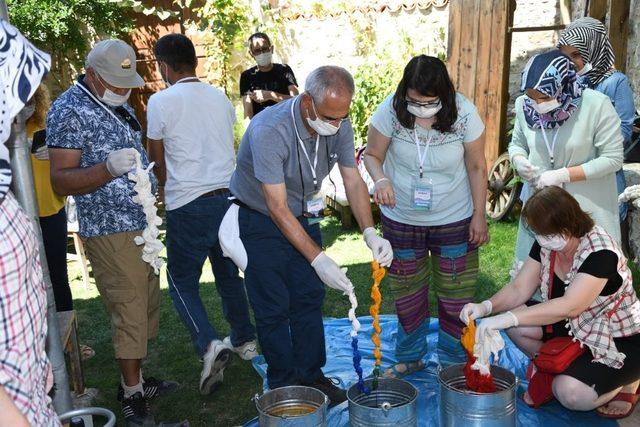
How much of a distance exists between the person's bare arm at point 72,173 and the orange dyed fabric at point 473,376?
1613 mm

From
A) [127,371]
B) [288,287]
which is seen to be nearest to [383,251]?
[288,287]

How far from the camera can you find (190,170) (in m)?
3.34

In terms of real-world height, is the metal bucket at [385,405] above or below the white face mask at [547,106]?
below

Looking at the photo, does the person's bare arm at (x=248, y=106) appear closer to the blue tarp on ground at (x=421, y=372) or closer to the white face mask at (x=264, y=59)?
the white face mask at (x=264, y=59)

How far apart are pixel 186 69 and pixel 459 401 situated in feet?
6.96

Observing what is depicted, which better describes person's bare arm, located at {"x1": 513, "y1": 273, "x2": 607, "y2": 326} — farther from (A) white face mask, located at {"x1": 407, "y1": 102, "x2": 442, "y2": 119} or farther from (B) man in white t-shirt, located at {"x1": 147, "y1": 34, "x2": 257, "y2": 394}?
(B) man in white t-shirt, located at {"x1": 147, "y1": 34, "x2": 257, "y2": 394}

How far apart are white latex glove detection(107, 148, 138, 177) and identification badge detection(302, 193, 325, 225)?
0.77m

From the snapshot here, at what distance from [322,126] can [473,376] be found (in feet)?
3.79

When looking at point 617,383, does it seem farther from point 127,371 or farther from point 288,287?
point 127,371

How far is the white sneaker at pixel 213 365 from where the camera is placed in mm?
3352

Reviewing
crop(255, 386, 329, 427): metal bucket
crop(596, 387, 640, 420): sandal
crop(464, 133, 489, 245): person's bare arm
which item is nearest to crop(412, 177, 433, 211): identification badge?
crop(464, 133, 489, 245): person's bare arm

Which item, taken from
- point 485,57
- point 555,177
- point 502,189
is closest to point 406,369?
point 555,177

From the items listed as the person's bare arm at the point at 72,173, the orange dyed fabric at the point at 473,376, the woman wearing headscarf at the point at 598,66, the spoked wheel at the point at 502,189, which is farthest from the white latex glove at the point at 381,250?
the spoked wheel at the point at 502,189

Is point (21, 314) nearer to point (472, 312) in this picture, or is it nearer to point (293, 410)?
point (293, 410)
